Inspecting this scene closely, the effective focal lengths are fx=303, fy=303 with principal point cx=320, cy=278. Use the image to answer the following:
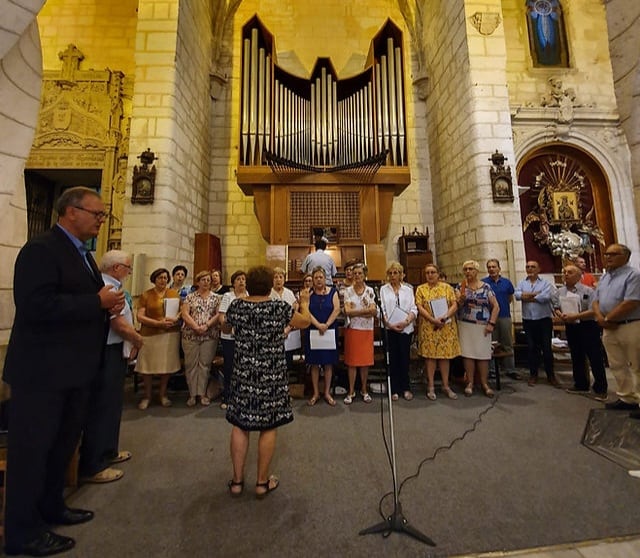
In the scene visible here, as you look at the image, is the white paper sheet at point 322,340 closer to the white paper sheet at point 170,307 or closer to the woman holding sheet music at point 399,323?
the woman holding sheet music at point 399,323

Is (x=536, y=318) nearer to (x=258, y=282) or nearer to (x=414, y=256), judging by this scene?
(x=414, y=256)

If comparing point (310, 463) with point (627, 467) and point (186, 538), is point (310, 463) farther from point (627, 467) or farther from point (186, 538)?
point (627, 467)

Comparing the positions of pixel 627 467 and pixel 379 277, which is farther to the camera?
pixel 379 277

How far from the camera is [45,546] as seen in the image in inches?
48.4

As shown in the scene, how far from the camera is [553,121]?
20.7 ft

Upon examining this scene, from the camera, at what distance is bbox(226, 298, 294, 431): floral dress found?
1532mm

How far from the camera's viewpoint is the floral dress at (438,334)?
3.11m

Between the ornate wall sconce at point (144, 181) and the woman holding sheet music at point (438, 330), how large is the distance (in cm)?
393

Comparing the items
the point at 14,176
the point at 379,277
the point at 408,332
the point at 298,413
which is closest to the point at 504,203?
the point at 379,277

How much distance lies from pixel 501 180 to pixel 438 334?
9.80 feet

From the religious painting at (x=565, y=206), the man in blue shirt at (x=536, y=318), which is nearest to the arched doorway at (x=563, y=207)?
the religious painting at (x=565, y=206)

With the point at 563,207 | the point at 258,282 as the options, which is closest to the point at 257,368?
the point at 258,282

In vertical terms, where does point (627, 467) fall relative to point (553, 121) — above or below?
below

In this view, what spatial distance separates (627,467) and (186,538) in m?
2.43
